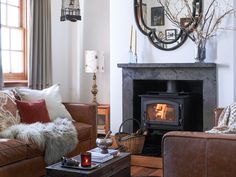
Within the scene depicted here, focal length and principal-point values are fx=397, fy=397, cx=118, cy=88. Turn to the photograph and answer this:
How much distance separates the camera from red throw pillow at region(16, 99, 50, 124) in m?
4.08

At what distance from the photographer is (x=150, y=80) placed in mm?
5230

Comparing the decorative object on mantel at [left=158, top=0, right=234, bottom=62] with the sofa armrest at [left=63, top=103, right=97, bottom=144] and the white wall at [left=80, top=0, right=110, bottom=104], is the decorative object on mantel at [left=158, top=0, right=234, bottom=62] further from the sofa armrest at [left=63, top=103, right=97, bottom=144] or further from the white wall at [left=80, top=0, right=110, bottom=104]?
the white wall at [left=80, top=0, right=110, bottom=104]

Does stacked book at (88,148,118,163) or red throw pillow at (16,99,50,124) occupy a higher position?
red throw pillow at (16,99,50,124)

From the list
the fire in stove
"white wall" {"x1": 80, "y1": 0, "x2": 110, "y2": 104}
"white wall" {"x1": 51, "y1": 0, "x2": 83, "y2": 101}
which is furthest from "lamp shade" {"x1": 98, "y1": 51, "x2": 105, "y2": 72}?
the fire in stove

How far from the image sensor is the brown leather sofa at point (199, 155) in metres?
2.24

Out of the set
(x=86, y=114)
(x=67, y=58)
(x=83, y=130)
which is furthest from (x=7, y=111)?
(x=67, y=58)

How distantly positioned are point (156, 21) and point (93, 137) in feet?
5.69

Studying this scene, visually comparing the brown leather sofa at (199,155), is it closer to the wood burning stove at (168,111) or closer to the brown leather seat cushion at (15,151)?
the brown leather seat cushion at (15,151)

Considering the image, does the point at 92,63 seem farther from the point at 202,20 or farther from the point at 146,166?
the point at 146,166

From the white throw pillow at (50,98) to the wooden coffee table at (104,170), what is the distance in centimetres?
139

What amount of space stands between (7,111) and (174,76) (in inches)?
82.0

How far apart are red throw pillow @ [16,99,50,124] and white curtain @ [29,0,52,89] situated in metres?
1.15

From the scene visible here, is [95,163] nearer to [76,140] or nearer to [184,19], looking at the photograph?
[76,140]

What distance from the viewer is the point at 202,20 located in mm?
4773
